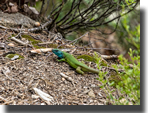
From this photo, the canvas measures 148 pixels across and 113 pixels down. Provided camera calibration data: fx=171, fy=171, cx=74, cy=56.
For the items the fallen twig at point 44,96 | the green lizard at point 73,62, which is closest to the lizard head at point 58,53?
the green lizard at point 73,62

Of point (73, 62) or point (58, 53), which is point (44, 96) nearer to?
point (73, 62)

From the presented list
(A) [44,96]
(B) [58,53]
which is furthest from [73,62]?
(A) [44,96]

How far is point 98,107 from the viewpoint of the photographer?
2055mm

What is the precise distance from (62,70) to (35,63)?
1.54ft

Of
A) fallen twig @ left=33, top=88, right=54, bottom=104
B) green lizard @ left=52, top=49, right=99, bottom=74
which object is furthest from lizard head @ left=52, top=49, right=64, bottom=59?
fallen twig @ left=33, top=88, right=54, bottom=104

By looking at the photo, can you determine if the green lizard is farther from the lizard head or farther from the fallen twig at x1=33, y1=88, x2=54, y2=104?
the fallen twig at x1=33, y1=88, x2=54, y2=104

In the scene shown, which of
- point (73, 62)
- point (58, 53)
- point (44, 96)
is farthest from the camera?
point (58, 53)

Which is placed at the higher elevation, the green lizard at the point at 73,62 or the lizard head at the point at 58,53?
the lizard head at the point at 58,53

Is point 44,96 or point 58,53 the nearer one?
point 44,96

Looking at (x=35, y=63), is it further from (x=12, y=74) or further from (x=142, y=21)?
(x=142, y=21)

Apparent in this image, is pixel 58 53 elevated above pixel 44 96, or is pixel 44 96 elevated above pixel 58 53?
pixel 58 53

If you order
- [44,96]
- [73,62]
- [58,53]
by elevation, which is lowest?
[44,96]

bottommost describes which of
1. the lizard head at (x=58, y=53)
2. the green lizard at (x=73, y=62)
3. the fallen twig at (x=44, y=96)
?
the fallen twig at (x=44, y=96)

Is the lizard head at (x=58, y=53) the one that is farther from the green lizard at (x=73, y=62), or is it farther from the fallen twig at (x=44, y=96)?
the fallen twig at (x=44, y=96)
